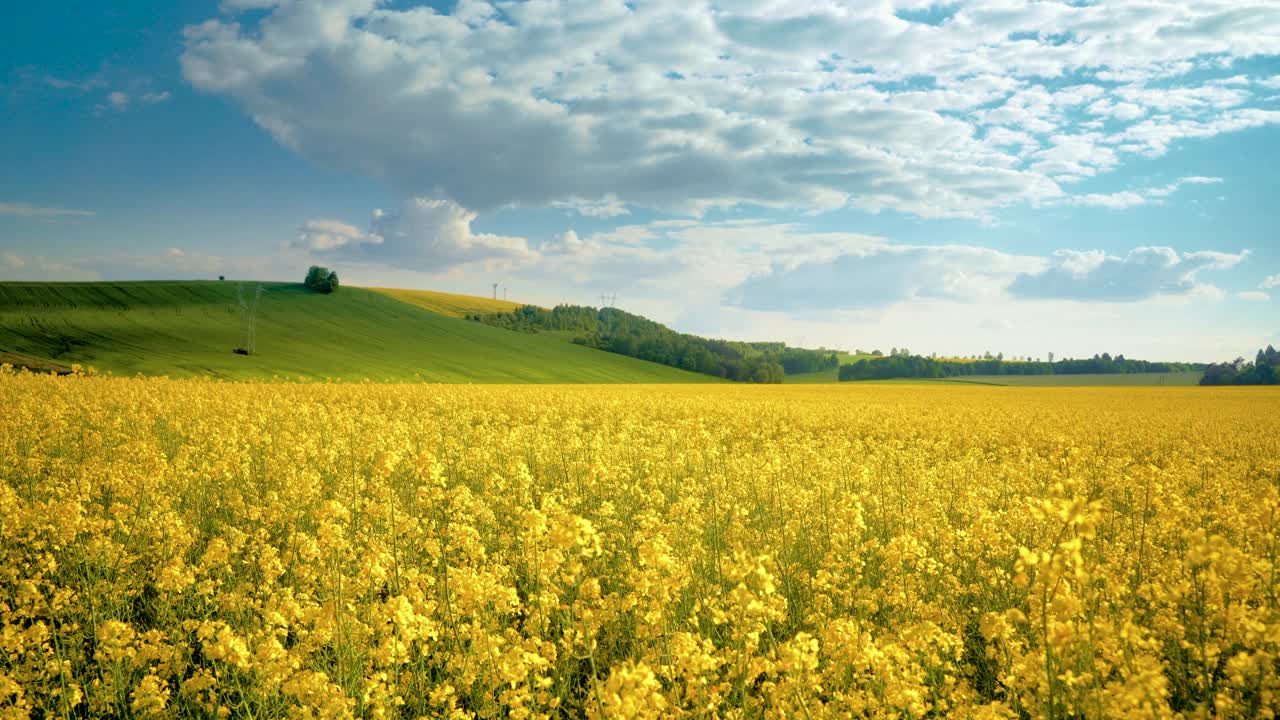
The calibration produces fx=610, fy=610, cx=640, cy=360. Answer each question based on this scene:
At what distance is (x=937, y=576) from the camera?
587cm

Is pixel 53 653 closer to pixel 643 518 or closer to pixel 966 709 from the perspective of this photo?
pixel 643 518

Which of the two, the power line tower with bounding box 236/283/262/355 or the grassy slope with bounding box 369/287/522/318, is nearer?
the power line tower with bounding box 236/283/262/355

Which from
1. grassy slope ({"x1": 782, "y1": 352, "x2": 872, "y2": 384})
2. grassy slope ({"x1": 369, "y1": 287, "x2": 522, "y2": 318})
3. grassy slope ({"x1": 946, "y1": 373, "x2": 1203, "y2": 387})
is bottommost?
grassy slope ({"x1": 782, "y1": 352, "x2": 872, "y2": 384})

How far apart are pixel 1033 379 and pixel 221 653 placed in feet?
332

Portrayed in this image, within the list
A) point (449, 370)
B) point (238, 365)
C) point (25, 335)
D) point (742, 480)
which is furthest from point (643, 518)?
point (25, 335)

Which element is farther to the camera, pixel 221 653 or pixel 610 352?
pixel 610 352

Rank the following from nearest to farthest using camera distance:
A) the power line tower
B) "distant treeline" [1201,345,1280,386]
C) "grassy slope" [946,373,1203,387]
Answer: the power line tower
"distant treeline" [1201,345,1280,386]
"grassy slope" [946,373,1203,387]

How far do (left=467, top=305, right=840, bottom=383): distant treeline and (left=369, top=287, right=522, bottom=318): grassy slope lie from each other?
6608mm

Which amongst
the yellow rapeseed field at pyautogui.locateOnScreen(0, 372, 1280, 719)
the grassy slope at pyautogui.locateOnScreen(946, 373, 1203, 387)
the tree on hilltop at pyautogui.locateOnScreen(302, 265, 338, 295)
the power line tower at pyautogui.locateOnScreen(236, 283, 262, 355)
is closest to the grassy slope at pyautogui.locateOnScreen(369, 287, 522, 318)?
the tree on hilltop at pyautogui.locateOnScreen(302, 265, 338, 295)

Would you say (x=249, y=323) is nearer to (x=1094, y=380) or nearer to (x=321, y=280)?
(x=321, y=280)

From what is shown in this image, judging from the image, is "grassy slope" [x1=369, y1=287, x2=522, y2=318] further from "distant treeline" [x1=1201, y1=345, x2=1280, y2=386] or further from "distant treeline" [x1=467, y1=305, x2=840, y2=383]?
"distant treeline" [x1=1201, y1=345, x2=1280, y2=386]

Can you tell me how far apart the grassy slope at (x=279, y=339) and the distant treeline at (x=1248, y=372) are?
199 ft

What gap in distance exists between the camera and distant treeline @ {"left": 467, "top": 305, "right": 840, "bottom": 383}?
90000 millimetres

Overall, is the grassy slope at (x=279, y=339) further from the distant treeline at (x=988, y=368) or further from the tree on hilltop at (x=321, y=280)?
→ the distant treeline at (x=988, y=368)
